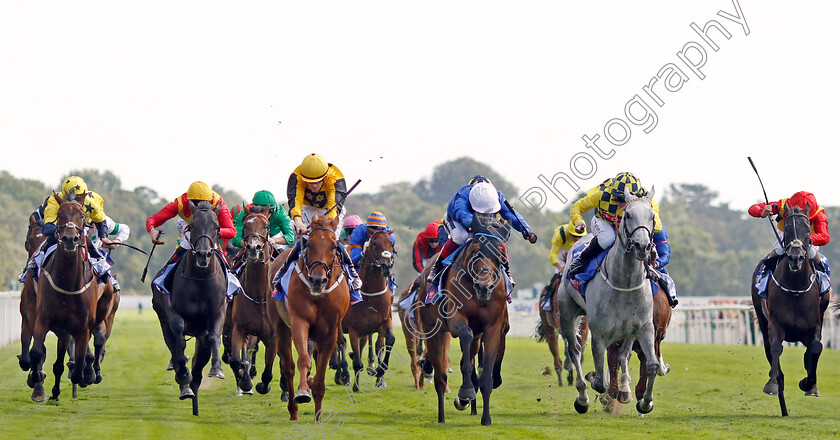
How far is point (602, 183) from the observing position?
37.7 feet

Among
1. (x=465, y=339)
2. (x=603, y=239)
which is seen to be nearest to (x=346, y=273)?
(x=465, y=339)

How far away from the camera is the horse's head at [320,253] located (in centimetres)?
1026

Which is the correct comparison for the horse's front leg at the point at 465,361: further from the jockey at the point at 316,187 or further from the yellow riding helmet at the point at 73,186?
the yellow riding helmet at the point at 73,186

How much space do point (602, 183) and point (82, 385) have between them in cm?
636

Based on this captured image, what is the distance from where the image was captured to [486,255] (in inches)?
418

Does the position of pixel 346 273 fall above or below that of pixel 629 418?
above

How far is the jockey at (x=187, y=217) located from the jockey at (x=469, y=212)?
2.20 m

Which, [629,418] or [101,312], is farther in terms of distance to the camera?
[101,312]

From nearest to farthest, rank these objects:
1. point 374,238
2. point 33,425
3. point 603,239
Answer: point 33,425, point 603,239, point 374,238

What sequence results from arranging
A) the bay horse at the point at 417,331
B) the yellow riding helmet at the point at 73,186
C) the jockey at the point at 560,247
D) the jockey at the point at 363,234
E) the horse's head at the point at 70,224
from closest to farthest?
the horse's head at the point at 70,224 → the bay horse at the point at 417,331 → the yellow riding helmet at the point at 73,186 → the jockey at the point at 560,247 → the jockey at the point at 363,234

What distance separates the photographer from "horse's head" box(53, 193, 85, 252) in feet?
36.6

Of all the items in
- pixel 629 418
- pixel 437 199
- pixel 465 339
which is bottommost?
pixel 629 418

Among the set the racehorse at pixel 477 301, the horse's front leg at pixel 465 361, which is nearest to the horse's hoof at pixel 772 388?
the racehorse at pixel 477 301

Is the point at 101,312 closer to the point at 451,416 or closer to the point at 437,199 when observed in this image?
the point at 451,416
